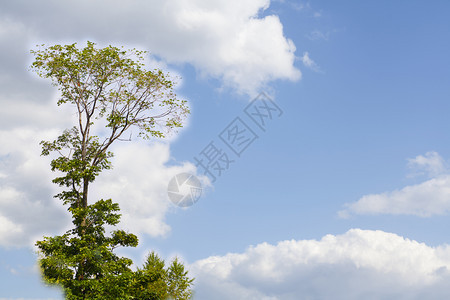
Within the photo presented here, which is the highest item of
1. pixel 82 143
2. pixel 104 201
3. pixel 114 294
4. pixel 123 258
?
pixel 82 143

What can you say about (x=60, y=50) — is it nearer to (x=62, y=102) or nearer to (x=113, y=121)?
(x=62, y=102)

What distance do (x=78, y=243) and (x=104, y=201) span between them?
2234mm

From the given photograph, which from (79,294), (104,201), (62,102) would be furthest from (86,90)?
(79,294)

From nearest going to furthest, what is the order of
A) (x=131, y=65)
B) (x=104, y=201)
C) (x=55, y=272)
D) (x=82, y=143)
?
(x=55, y=272), (x=104, y=201), (x=82, y=143), (x=131, y=65)

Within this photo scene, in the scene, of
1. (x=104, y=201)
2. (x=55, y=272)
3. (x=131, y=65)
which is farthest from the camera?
(x=131, y=65)

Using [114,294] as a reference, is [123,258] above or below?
above

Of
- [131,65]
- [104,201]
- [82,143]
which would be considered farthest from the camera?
[131,65]

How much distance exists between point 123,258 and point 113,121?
23.5 ft

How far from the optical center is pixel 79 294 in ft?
67.1

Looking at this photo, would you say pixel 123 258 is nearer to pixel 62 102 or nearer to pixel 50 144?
pixel 50 144

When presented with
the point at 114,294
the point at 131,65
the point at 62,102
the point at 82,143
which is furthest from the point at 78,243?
the point at 131,65

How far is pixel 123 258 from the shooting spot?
22109 millimetres

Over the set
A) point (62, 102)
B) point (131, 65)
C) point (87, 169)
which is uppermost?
point (131, 65)

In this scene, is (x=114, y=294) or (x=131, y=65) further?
(x=131, y=65)
